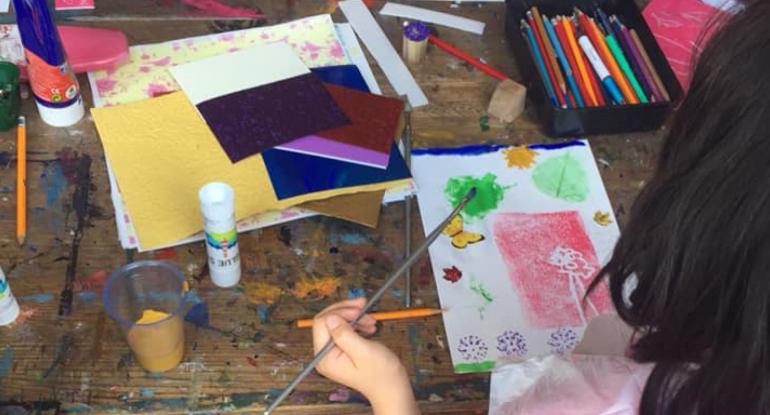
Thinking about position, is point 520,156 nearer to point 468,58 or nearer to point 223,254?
point 468,58

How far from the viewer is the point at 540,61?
1.10 metres

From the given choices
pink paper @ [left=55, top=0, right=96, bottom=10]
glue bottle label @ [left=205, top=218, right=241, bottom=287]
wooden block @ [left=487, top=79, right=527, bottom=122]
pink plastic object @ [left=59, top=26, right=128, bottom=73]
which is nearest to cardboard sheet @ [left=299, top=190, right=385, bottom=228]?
glue bottle label @ [left=205, top=218, right=241, bottom=287]

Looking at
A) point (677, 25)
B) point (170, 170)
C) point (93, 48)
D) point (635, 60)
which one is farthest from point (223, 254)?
point (677, 25)

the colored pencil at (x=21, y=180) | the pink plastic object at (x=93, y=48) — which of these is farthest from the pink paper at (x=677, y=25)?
the colored pencil at (x=21, y=180)

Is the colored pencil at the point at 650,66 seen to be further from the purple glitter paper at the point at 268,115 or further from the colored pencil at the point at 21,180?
the colored pencil at the point at 21,180

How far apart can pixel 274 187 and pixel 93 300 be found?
0.72 ft

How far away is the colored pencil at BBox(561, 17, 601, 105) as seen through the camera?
1084 millimetres

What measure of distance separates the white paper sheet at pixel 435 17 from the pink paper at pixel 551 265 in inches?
12.8

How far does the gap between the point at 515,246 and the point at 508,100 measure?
→ 0.67 feet

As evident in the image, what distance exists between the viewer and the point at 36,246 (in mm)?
905

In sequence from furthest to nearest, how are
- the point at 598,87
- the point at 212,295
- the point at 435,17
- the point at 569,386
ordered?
1. the point at 435,17
2. the point at 598,87
3. the point at 212,295
4. the point at 569,386

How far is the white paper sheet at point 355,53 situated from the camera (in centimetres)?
110

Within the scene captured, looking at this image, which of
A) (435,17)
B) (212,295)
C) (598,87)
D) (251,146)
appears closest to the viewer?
(212,295)

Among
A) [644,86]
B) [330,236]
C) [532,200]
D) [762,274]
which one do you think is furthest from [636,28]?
[762,274]
